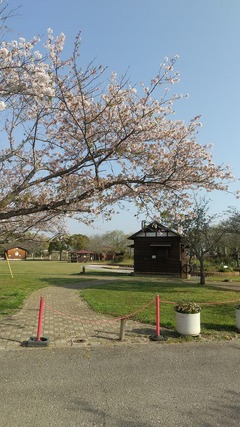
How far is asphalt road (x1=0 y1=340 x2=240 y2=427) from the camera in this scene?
392 centimetres

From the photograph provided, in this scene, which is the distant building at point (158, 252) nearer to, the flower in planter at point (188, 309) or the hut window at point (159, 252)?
the hut window at point (159, 252)

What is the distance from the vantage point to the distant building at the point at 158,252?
91.0 feet

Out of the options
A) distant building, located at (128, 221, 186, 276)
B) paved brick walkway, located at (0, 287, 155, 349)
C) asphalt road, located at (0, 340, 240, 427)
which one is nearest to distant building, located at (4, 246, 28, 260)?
distant building, located at (128, 221, 186, 276)

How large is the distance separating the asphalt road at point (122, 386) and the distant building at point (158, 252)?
2100 centimetres

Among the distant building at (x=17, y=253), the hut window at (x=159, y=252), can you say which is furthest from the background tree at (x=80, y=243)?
the hut window at (x=159, y=252)

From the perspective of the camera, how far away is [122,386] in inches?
191

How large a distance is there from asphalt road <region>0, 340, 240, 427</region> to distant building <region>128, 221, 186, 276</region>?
21.0 m

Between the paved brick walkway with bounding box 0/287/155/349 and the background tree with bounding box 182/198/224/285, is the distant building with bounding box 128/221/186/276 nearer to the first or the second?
the background tree with bounding box 182/198/224/285

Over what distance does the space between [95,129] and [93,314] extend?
5.63 meters

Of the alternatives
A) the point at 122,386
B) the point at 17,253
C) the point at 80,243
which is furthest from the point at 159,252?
the point at 17,253

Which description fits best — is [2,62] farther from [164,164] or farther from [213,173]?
[213,173]

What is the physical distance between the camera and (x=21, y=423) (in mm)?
3756

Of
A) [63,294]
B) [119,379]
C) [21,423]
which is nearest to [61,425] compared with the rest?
[21,423]

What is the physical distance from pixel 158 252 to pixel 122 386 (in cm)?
2378
